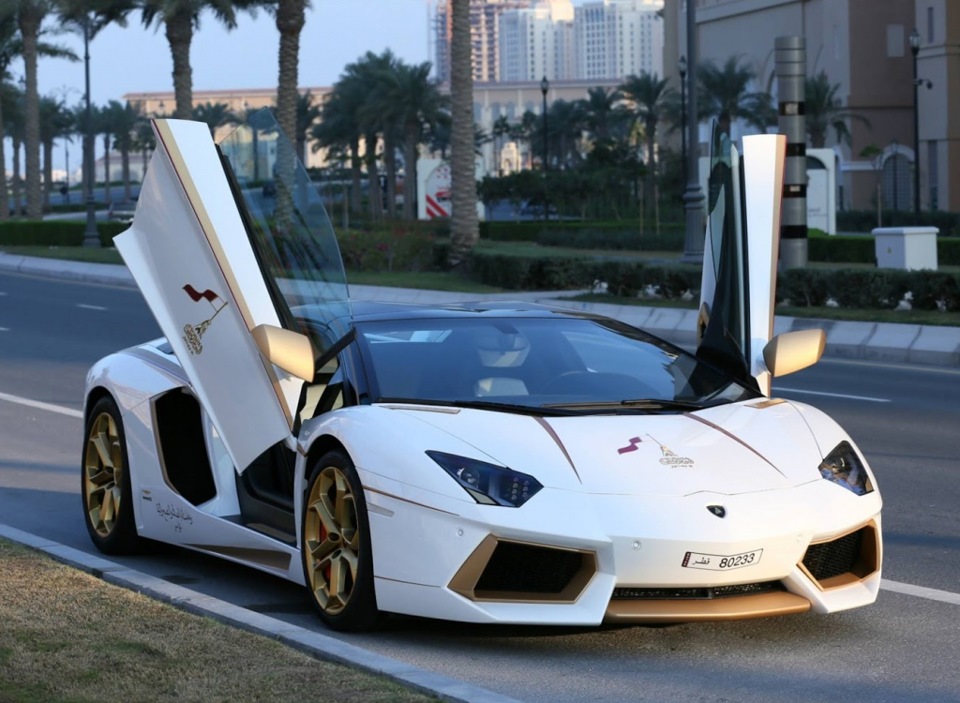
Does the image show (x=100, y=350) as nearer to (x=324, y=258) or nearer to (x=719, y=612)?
(x=324, y=258)

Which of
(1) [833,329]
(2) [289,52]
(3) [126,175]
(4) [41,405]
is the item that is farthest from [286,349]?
(3) [126,175]

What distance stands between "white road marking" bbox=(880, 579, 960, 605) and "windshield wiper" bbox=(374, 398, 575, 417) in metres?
1.73

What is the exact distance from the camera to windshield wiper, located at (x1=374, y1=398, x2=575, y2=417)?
5.89 metres

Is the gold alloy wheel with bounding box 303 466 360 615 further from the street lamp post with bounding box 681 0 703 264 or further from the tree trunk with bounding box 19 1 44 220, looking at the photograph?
the tree trunk with bounding box 19 1 44 220

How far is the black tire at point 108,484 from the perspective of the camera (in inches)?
289

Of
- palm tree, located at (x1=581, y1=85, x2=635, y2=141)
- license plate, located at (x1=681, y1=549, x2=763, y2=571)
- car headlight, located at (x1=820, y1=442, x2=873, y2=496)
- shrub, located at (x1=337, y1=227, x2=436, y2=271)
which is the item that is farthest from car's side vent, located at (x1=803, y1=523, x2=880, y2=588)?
palm tree, located at (x1=581, y1=85, x2=635, y2=141)

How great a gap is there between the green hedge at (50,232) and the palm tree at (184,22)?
5.36 metres

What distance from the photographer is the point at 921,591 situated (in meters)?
6.57

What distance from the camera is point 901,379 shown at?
16.2 m

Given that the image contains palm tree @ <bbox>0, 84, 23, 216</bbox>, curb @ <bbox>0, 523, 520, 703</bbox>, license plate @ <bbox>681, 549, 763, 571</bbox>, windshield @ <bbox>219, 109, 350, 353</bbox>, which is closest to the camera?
curb @ <bbox>0, 523, 520, 703</bbox>

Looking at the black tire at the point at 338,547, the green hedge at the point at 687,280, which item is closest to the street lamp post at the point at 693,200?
the green hedge at the point at 687,280

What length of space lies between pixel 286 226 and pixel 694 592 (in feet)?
7.52

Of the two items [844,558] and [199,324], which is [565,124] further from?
[844,558]

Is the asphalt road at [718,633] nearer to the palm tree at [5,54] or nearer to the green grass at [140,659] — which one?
the green grass at [140,659]
